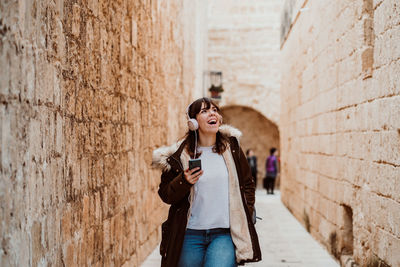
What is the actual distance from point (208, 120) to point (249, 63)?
1532 cm

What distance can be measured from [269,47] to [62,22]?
1559 cm

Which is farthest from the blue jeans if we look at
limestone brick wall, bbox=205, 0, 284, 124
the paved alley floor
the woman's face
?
limestone brick wall, bbox=205, 0, 284, 124

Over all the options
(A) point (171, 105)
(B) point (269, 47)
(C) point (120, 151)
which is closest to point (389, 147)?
(C) point (120, 151)

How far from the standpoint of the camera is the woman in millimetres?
2658

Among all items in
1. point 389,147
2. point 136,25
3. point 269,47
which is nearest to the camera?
point 389,147

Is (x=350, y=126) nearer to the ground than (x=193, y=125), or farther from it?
farther from it

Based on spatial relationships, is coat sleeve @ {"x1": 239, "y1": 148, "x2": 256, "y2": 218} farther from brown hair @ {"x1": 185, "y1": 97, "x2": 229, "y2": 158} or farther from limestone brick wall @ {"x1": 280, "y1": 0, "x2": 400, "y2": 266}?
limestone brick wall @ {"x1": 280, "y1": 0, "x2": 400, "y2": 266}

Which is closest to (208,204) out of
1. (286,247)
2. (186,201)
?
(186,201)

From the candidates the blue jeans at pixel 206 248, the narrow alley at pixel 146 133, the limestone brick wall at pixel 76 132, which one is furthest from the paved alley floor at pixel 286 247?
the blue jeans at pixel 206 248

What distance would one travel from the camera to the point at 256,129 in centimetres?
2003

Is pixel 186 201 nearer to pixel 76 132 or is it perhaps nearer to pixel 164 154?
pixel 164 154

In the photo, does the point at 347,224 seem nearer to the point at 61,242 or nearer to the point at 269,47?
the point at 61,242

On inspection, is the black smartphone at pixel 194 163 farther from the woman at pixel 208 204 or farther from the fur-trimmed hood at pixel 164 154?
the fur-trimmed hood at pixel 164 154

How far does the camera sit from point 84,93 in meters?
3.17
